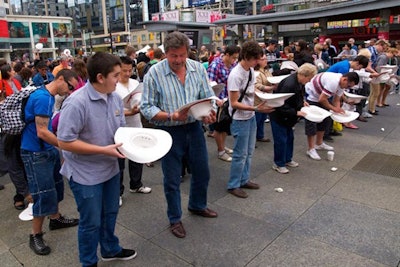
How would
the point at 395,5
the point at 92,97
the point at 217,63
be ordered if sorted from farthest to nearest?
the point at 395,5 < the point at 217,63 < the point at 92,97

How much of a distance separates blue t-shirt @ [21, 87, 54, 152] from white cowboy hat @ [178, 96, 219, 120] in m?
1.19

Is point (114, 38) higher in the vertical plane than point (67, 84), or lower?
higher

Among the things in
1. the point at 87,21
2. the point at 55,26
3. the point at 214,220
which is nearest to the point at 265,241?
the point at 214,220

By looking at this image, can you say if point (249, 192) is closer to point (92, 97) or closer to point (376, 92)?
point (92, 97)

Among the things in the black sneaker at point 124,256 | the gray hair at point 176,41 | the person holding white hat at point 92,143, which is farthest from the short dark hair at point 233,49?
the black sneaker at point 124,256

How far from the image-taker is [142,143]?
7.87 feet

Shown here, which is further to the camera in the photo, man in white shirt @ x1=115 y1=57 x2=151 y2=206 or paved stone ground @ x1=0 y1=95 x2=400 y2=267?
man in white shirt @ x1=115 y1=57 x2=151 y2=206

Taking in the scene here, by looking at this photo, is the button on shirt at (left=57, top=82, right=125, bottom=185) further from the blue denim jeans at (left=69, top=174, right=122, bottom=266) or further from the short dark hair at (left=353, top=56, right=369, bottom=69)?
the short dark hair at (left=353, top=56, right=369, bottom=69)

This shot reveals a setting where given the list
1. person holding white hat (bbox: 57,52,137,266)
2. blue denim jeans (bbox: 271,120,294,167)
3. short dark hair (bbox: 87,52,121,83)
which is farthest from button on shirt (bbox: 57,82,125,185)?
blue denim jeans (bbox: 271,120,294,167)

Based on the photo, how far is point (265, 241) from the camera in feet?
10.6

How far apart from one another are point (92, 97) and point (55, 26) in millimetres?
83363

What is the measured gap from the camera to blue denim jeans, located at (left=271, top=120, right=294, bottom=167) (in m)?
4.89

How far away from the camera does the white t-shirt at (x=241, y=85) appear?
395 centimetres

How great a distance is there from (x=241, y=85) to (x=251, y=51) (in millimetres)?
432
